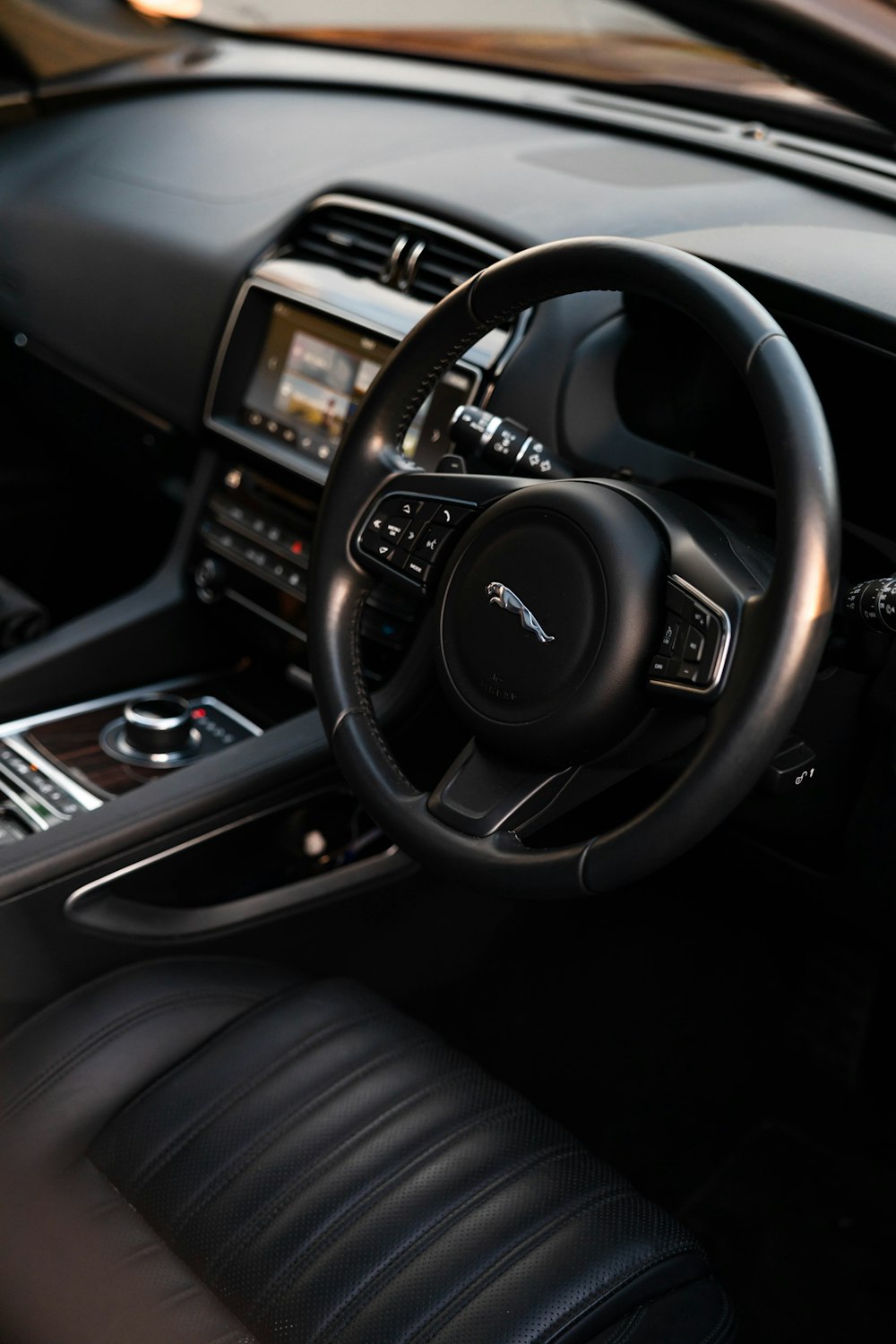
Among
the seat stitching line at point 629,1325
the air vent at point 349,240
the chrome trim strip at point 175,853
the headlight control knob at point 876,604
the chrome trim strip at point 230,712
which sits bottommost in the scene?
the seat stitching line at point 629,1325

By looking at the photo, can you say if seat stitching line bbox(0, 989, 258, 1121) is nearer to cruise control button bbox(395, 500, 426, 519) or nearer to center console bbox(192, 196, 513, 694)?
center console bbox(192, 196, 513, 694)

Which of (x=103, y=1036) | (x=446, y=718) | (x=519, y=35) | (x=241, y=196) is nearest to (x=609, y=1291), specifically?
(x=103, y=1036)

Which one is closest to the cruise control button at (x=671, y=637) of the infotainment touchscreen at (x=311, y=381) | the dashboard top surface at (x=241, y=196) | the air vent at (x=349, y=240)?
the dashboard top surface at (x=241, y=196)

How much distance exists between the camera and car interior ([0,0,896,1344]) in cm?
94

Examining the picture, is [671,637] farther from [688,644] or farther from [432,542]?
[432,542]

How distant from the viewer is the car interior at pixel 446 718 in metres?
0.94

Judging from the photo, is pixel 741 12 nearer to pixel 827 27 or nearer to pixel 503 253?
pixel 827 27

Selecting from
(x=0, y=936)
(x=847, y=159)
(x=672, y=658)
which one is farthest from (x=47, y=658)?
(x=847, y=159)

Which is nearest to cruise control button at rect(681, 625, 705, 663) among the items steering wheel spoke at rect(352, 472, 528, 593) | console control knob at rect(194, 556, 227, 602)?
steering wheel spoke at rect(352, 472, 528, 593)

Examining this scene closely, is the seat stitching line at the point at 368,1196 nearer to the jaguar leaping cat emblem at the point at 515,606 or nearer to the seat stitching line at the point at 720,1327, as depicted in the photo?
the seat stitching line at the point at 720,1327

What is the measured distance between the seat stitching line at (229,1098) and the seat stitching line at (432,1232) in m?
0.19

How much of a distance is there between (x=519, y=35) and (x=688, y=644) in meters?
1.42

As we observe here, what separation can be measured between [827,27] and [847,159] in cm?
89

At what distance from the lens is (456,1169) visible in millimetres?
1058
